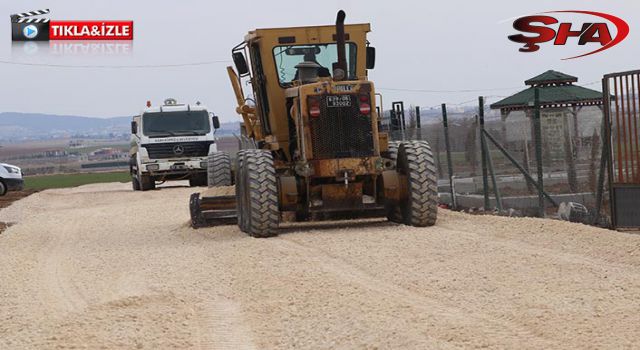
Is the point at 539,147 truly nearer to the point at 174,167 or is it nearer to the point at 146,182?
the point at 174,167

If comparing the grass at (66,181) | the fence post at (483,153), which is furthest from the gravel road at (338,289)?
the grass at (66,181)

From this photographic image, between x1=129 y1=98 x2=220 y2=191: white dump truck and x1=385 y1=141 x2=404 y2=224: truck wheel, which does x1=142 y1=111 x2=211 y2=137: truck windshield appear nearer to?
x1=129 y1=98 x2=220 y2=191: white dump truck

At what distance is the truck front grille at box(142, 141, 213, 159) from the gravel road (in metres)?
18.1

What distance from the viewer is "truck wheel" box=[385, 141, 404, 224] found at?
16547mm

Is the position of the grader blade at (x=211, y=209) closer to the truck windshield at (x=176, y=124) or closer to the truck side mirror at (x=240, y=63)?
the truck side mirror at (x=240, y=63)

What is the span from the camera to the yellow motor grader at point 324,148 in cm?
1570

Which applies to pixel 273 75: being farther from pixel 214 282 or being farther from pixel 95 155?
pixel 95 155

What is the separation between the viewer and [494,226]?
15.5 m

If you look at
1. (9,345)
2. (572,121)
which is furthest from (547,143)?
(9,345)

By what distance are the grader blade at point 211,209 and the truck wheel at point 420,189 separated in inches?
121

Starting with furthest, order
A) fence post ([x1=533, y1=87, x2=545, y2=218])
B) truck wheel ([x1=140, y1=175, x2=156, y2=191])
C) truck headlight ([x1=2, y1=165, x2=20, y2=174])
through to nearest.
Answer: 1. truck headlight ([x1=2, y1=165, x2=20, y2=174])
2. truck wheel ([x1=140, y1=175, x2=156, y2=191])
3. fence post ([x1=533, y1=87, x2=545, y2=218])

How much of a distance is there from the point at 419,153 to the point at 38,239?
6.38 m

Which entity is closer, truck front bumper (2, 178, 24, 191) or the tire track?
the tire track

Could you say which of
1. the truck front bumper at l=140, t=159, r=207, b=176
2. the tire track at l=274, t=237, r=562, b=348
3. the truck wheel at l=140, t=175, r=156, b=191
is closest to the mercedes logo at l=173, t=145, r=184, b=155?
the truck front bumper at l=140, t=159, r=207, b=176
